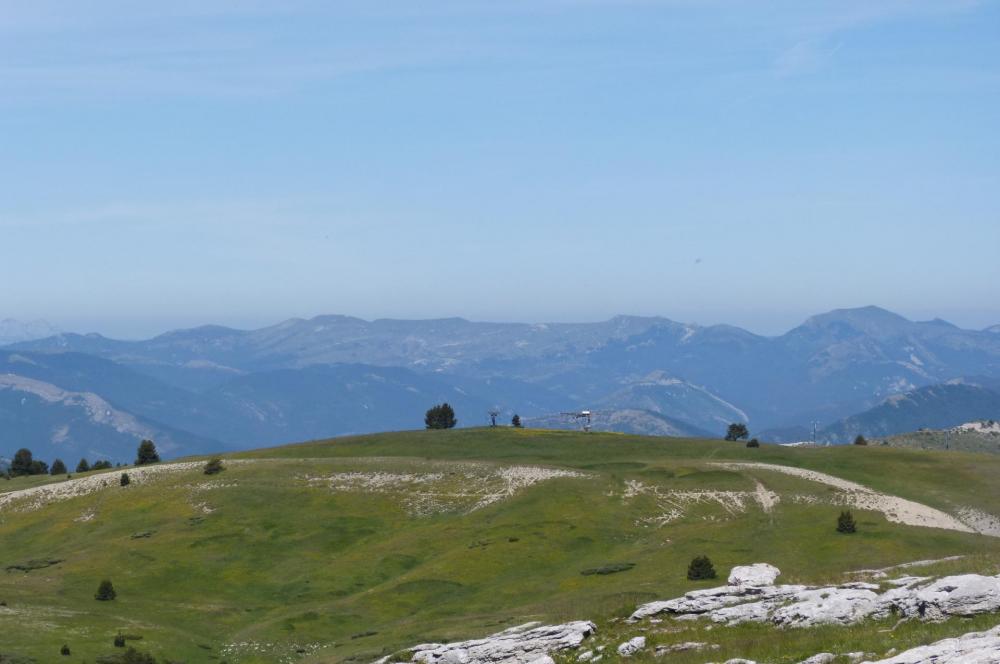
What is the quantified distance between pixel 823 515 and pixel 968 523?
15172 mm

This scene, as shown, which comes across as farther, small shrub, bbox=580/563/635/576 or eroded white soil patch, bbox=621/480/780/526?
eroded white soil patch, bbox=621/480/780/526

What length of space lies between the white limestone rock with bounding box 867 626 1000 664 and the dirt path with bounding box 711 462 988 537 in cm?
6302

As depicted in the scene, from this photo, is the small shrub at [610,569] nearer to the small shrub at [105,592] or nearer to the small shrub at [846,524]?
the small shrub at [846,524]

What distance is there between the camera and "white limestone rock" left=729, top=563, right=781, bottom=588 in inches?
2025

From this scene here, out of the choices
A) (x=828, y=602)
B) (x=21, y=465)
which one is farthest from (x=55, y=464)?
(x=828, y=602)

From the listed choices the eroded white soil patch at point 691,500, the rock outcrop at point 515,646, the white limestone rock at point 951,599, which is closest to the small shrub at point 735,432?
the eroded white soil patch at point 691,500

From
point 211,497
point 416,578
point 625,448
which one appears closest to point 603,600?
point 416,578

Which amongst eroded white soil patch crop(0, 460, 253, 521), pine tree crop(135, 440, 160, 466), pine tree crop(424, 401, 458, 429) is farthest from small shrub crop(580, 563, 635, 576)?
pine tree crop(424, 401, 458, 429)

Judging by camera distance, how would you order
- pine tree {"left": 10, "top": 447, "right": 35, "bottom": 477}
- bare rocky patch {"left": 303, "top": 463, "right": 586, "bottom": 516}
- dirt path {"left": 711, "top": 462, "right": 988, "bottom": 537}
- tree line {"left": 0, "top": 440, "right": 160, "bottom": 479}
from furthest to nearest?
pine tree {"left": 10, "top": 447, "right": 35, "bottom": 477}
tree line {"left": 0, "top": 440, "right": 160, "bottom": 479}
bare rocky patch {"left": 303, "top": 463, "right": 586, "bottom": 516}
dirt path {"left": 711, "top": 462, "right": 988, "bottom": 537}

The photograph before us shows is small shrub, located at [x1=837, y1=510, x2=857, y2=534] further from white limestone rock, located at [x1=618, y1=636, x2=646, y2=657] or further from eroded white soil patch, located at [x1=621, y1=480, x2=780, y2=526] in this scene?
white limestone rock, located at [x1=618, y1=636, x2=646, y2=657]

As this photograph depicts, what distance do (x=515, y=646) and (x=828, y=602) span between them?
535 inches

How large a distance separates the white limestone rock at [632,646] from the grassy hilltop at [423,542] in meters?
3.08

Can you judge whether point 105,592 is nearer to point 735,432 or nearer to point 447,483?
point 447,483

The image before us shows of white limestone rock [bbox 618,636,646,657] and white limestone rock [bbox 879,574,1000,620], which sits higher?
white limestone rock [bbox 879,574,1000,620]
